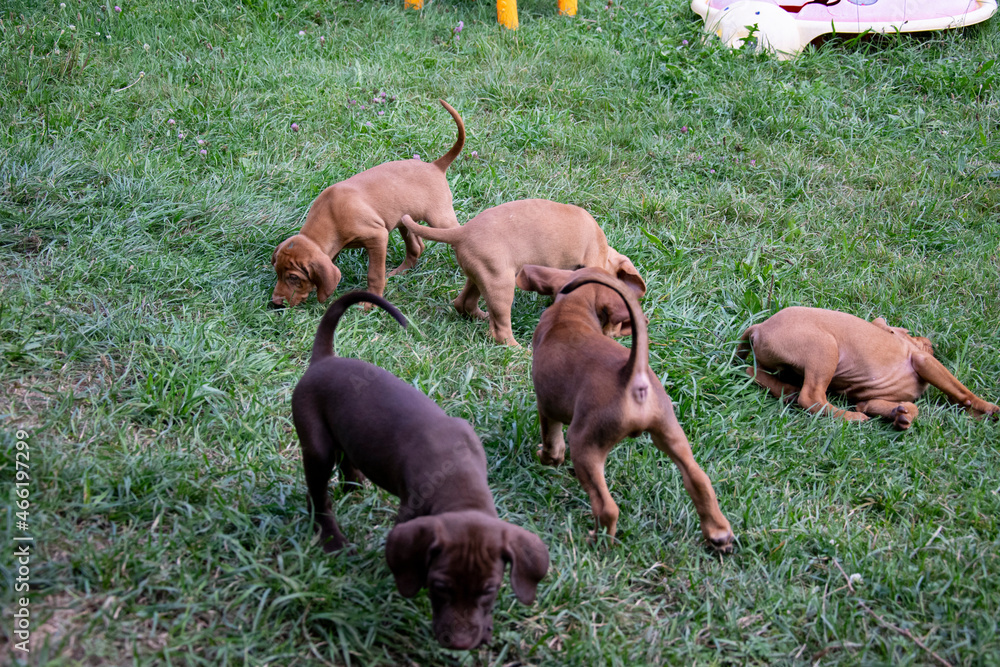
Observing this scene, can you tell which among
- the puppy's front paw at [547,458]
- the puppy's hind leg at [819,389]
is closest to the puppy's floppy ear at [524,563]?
the puppy's front paw at [547,458]

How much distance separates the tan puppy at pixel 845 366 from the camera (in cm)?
485

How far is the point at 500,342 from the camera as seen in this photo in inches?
204

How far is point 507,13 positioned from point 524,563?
7.85m

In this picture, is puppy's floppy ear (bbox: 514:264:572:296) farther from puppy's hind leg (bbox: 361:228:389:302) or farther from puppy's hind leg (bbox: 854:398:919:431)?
puppy's hind leg (bbox: 854:398:919:431)

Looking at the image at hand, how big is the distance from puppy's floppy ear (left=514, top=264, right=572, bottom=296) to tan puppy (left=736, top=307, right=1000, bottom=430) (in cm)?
140

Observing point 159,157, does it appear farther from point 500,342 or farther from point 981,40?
point 981,40

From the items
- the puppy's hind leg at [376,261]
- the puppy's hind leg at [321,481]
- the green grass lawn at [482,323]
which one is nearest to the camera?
the green grass lawn at [482,323]

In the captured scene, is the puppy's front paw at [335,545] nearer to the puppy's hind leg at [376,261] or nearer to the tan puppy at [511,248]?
the tan puppy at [511,248]

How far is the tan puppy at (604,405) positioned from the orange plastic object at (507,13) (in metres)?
6.13

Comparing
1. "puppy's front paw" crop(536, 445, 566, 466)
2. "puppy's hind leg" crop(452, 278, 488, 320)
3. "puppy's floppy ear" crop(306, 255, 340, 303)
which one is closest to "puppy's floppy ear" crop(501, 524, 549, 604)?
"puppy's front paw" crop(536, 445, 566, 466)

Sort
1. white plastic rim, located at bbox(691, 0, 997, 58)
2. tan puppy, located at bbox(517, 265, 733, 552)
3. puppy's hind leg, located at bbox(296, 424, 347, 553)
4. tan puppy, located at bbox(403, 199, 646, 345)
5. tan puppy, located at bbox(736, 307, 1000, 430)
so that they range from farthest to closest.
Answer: white plastic rim, located at bbox(691, 0, 997, 58) → tan puppy, located at bbox(403, 199, 646, 345) → tan puppy, located at bbox(736, 307, 1000, 430) → tan puppy, located at bbox(517, 265, 733, 552) → puppy's hind leg, located at bbox(296, 424, 347, 553)

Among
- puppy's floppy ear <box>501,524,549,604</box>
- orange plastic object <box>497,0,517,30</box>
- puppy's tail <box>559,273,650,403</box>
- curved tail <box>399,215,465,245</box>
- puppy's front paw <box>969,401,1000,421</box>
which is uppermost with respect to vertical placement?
orange plastic object <box>497,0,517,30</box>

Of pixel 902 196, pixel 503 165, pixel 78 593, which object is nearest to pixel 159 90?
pixel 503 165

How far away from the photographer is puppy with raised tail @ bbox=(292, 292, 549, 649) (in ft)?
8.67
